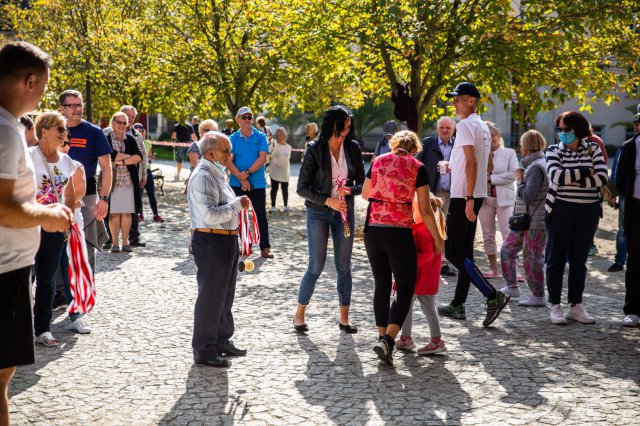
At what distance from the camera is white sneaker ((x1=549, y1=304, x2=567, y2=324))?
7.48m

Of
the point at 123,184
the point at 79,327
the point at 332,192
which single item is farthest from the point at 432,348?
the point at 123,184

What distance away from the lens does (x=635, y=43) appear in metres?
13.2

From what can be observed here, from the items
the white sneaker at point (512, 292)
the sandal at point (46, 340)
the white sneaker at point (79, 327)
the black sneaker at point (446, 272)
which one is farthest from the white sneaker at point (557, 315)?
the sandal at point (46, 340)

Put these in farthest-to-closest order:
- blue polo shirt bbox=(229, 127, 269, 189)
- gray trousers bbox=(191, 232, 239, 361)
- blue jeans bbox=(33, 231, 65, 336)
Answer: blue polo shirt bbox=(229, 127, 269, 189)
blue jeans bbox=(33, 231, 65, 336)
gray trousers bbox=(191, 232, 239, 361)

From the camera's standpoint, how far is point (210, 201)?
19.7 feet

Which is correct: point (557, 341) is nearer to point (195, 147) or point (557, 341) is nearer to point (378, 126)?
point (195, 147)

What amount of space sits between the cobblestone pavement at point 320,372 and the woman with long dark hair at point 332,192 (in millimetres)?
443

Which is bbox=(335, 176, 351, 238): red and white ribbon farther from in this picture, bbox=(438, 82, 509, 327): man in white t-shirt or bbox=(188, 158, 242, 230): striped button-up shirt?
bbox=(188, 158, 242, 230): striped button-up shirt

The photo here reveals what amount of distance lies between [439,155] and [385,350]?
4.48 metres

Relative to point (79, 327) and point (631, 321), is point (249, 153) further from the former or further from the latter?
point (631, 321)

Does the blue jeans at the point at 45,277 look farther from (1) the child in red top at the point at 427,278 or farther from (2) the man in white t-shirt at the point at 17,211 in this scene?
(1) the child in red top at the point at 427,278

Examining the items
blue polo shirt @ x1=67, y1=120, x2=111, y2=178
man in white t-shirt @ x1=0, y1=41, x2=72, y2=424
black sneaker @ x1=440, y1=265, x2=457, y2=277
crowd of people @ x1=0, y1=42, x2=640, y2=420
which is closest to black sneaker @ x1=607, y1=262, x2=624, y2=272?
crowd of people @ x1=0, y1=42, x2=640, y2=420

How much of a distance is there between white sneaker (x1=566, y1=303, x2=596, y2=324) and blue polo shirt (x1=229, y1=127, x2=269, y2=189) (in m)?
4.98

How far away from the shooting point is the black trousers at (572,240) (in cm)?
755
